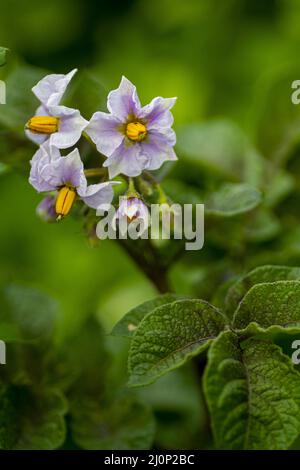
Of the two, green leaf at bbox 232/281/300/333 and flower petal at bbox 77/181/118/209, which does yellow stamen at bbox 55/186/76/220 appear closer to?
flower petal at bbox 77/181/118/209

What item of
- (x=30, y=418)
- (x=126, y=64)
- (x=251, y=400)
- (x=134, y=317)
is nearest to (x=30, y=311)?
(x=30, y=418)

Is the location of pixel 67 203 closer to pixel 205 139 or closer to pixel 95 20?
pixel 205 139

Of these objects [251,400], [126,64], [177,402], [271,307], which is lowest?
[177,402]

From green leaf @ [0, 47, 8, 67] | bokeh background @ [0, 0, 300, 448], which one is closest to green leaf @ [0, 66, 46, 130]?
green leaf @ [0, 47, 8, 67]

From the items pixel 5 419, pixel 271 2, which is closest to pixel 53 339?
pixel 5 419

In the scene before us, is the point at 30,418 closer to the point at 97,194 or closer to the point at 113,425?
the point at 113,425

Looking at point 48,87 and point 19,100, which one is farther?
point 19,100

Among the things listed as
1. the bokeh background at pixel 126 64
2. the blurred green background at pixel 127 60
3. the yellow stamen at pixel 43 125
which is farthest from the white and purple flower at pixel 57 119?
the blurred green background at pixel 127 60
